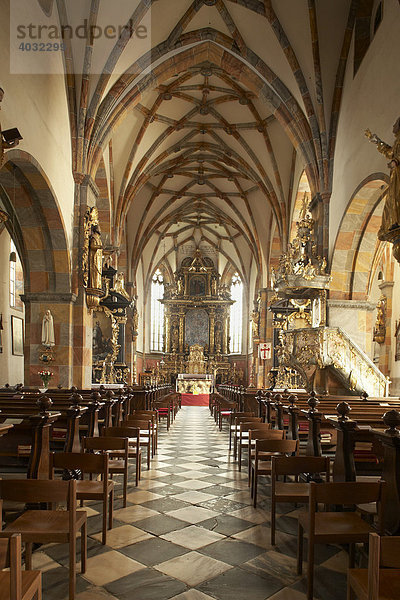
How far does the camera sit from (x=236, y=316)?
3594 centimetres

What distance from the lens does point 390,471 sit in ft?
11.6

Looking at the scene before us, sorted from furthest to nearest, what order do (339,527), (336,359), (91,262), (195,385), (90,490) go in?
1. (195,385)
2. (91,262)
3. (336,359)
4. (90,490)
5. (339,527)

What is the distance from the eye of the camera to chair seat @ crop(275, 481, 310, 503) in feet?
14.3

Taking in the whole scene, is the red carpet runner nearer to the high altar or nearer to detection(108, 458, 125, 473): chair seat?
the high altar

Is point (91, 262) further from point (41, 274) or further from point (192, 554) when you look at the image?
point (192, 554)

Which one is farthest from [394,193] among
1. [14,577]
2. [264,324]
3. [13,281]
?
[264,324]

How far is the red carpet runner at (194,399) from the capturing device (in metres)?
25.6

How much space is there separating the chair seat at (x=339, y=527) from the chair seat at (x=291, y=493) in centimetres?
58

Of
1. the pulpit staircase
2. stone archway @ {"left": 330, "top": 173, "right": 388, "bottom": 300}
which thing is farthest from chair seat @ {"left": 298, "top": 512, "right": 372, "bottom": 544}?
stone archway @ {"left": 330, "top": 173, "right": 388, "bottom": 300}

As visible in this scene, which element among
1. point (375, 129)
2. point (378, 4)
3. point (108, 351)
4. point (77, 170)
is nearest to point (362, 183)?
point (375, 129)

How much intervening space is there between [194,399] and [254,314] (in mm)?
5326

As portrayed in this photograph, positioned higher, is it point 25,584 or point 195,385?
point 25,584

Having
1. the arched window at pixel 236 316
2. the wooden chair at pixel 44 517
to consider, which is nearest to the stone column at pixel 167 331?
the arched window at pixel 236 316

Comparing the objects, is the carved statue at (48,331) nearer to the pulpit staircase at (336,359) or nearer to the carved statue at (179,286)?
the pulpit staircase at (336,359)
